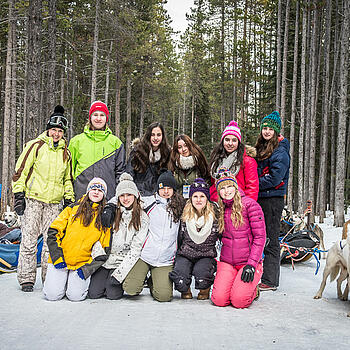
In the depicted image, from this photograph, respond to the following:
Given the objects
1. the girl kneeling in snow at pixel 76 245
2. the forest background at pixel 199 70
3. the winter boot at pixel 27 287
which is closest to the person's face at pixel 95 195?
the girl kneeling in snow at pixel 76 245

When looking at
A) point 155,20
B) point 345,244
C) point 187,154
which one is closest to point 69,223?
point 187,154

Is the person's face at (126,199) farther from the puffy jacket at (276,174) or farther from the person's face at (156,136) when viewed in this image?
the puffy jacket at (276,174)

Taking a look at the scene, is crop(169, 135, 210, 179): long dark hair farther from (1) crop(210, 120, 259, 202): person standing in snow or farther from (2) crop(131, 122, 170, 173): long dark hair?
(1) crop(210, 120, 259, 202): person standing in snow

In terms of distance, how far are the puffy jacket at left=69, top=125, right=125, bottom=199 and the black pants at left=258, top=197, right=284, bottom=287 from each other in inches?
84.3

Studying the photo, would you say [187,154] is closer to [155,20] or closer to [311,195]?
[311,195]

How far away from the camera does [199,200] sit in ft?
13.9

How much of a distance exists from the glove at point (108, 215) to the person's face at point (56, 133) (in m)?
1.18

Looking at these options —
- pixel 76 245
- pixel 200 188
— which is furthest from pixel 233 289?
pixel 76 245

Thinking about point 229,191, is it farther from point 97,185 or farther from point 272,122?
point 97,185

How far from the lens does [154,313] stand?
3.45 m

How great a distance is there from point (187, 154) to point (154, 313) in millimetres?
2228

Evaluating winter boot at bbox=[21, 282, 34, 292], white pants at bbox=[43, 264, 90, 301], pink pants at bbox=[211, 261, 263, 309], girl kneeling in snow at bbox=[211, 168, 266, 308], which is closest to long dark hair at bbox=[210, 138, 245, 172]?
girl kneeling in snow at bbox=[211, 168, 266, 308]

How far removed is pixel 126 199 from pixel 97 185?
386mm

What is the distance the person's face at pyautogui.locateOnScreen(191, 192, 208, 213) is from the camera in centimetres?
423
